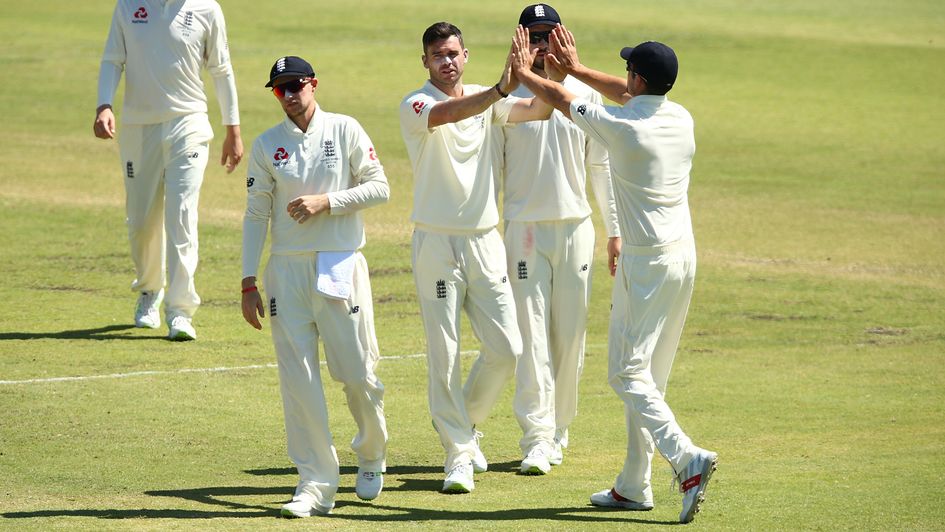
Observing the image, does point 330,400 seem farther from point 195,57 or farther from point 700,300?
point 700,300

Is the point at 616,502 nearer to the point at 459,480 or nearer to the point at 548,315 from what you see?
the point at 459,480

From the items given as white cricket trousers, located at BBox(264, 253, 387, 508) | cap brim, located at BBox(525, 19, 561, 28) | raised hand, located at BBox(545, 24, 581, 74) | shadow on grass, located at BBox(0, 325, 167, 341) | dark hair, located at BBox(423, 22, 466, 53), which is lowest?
shadow on grass, located at BBox(0, 325, 167, 341)

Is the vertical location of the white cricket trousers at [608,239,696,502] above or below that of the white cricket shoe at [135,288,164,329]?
above

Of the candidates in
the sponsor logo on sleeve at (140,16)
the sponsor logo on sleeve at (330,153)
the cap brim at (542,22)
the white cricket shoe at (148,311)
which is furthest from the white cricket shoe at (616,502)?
the sponsor logo on sleeve at (140,16)

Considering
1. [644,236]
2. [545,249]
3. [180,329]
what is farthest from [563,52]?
[180,329]

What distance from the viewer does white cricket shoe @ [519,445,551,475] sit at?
30.2 ft

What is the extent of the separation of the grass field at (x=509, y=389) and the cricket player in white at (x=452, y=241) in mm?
473

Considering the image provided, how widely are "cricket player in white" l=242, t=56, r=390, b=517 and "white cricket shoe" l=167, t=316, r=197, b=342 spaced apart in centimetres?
417

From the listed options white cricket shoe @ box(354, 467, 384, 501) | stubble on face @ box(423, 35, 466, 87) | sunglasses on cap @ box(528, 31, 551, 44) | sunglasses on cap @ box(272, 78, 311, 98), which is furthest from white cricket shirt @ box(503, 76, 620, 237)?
white cricket shoe @ box(354, 467, 384, 501)

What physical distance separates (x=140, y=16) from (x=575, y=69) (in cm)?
508

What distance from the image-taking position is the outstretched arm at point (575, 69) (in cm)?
870

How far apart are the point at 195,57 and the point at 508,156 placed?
3.98m

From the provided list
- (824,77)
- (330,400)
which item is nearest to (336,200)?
(330,400)

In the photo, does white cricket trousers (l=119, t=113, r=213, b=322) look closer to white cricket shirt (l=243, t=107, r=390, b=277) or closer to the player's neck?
the player's neck
